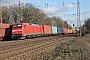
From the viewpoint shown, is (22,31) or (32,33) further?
(32,33)

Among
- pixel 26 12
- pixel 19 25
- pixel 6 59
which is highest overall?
pixel 26 12

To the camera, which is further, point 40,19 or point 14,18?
point 40,19

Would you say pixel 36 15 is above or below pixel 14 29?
above

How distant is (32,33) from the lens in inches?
1871

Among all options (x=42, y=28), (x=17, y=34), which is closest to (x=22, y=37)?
(x=17, y=34)

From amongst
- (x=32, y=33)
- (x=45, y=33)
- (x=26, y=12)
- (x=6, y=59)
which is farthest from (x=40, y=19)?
(x=6, y=59)

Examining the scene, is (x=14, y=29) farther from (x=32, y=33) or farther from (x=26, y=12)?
(x=26, y=12)

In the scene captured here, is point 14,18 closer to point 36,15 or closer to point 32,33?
point 36,15

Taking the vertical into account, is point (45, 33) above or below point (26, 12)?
below

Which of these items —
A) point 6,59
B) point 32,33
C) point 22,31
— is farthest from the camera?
point 32,33

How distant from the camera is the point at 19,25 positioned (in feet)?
142

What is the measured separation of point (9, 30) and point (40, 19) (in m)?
53.1

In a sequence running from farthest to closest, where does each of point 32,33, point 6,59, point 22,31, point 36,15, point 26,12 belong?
point 36,15 < point 26,12 < point 32,33 < point 22,31 < point 6,59

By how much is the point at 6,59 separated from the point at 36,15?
7963 cm
